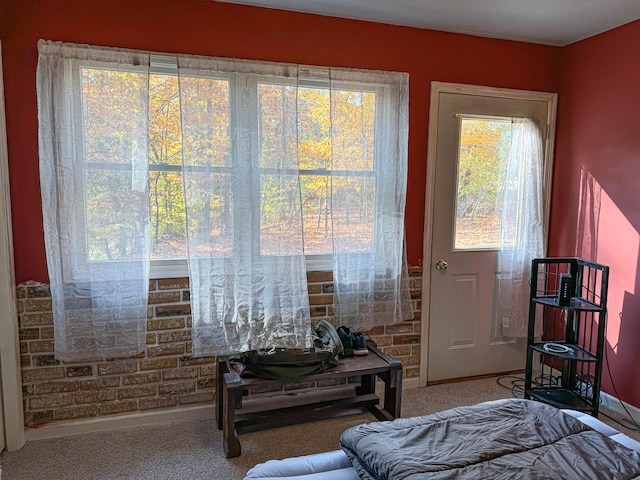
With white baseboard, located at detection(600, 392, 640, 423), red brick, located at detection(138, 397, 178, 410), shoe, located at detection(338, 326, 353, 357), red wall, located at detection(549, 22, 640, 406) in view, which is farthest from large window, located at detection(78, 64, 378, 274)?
white baseboard, located at detection(600, 392, 640, 423)

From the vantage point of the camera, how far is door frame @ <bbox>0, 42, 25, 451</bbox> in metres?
2.27

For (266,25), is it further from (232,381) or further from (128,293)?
(232,381)

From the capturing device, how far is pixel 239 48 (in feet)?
8.64

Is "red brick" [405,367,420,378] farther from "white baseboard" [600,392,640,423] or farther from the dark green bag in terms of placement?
"white baseboard" [600,392,640,423]

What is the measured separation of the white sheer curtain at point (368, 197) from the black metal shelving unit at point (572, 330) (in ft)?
2.97

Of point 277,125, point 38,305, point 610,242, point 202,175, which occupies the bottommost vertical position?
point 38,305

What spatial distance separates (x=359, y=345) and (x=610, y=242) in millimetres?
1758

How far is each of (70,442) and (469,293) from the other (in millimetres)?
2678

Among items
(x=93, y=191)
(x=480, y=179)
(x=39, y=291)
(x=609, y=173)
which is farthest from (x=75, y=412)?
(x=609, y=173)

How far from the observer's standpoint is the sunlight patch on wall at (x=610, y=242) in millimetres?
2818

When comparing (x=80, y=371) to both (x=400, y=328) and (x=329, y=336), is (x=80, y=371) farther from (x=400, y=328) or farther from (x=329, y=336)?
(x=400, y=328)

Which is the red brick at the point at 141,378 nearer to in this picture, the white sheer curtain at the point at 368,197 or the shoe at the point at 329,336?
the shoe at the point at 329,336

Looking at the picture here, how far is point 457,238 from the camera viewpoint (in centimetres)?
322

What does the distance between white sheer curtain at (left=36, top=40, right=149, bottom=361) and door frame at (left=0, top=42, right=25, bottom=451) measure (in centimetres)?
18
